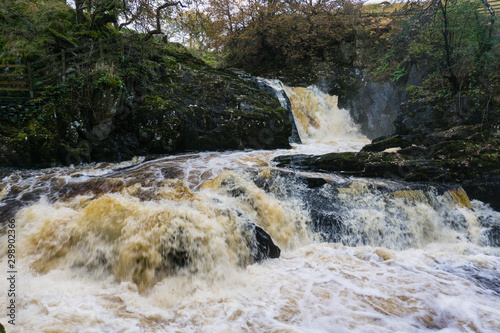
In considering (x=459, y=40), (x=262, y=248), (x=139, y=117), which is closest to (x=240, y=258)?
(x=262, y=248)

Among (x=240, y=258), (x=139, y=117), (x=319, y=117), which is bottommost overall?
(x=240, y=258)

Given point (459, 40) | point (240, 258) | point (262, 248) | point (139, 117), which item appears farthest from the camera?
point (139, 117)

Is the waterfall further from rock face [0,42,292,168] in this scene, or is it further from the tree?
the tree

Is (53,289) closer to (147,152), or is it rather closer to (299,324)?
(299,324)

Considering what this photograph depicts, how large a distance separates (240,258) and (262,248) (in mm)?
453

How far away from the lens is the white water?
3.00m

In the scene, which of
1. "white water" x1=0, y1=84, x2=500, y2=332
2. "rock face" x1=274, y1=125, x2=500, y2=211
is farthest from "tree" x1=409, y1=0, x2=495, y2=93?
"white water" x1=0, y1=84, x2=500, y2=332

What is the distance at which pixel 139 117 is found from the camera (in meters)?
9.52

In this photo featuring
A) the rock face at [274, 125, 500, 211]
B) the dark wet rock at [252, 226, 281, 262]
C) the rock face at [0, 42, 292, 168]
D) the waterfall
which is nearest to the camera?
the dark wet rock at [252, 226, 281, 262]

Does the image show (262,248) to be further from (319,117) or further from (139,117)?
(319,117)

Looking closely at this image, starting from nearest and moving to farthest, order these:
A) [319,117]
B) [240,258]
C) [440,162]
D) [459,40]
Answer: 1. [240,258]
2. [440,162]
3. [459,40]
4. [319,117]

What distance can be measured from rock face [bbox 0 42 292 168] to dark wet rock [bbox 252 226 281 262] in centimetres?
633

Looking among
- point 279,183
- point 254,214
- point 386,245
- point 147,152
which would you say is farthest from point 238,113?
point 386,245

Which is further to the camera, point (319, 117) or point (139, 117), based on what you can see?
point (319, 117)
